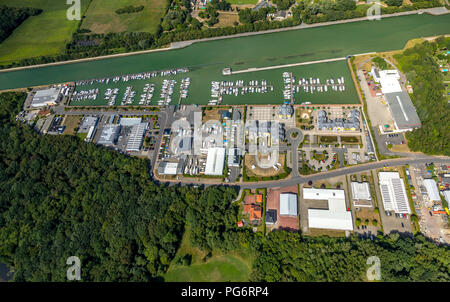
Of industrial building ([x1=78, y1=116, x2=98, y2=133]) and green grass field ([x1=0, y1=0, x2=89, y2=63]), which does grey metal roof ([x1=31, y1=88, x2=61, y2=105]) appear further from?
green grass field ([x1=0, y1=0, x2=89, y2=63])

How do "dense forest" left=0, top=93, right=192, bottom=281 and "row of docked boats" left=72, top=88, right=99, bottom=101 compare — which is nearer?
"dense forest" left=0, top=93, right=192, bottom=281

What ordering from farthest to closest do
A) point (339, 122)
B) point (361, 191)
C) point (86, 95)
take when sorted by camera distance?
1. point (86, 95)
2. point (339, 122)
3. point (361, 191)

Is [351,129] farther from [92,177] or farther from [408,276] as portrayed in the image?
[92,177]

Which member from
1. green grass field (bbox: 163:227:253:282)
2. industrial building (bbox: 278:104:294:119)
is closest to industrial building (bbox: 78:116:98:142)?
green grass field (bbox: 163:227:253:282)

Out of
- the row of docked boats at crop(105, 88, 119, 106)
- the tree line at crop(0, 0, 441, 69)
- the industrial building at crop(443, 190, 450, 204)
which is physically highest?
the tree line at crop(0, 0, 441, 69)

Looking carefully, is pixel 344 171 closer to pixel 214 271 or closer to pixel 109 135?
pixel 214 271

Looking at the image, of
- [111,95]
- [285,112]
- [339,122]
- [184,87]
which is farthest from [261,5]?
[111,95]

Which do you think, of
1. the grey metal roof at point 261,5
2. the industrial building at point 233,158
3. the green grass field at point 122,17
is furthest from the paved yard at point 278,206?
the green grass field at point 122,17

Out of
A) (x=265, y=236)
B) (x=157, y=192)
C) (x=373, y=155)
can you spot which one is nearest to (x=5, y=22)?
(x=157, y=192)
